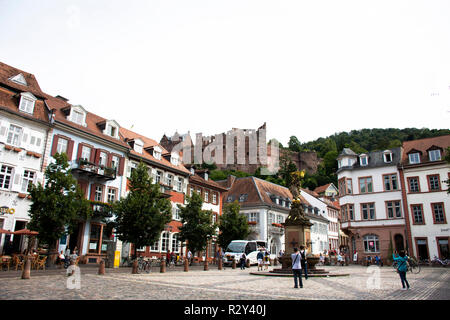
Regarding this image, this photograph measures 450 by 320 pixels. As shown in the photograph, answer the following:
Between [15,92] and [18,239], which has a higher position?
[15,92]

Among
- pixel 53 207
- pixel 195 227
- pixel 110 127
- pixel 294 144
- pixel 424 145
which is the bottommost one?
pixel 195 227

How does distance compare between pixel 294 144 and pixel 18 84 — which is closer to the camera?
pixel 18 84

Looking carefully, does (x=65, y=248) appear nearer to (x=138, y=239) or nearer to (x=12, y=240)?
(x=12, y=240)

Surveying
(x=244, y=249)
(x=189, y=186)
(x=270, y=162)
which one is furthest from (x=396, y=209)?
(x=270, y=162)

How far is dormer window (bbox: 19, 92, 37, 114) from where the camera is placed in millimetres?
26453

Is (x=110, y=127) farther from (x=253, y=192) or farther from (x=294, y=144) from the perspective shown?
(x=294, y=144)

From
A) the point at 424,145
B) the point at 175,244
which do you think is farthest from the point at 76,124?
the point at 424,145

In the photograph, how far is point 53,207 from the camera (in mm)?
21453

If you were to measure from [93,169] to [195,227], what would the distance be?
1009 centimetres

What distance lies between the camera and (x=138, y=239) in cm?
2511

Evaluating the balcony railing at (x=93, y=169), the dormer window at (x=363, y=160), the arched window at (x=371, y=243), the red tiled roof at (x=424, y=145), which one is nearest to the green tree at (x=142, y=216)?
Result: the balcony railing at (x=93, y=169)

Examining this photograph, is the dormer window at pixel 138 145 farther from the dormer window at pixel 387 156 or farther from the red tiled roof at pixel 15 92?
the dormer window at pixel 387 156

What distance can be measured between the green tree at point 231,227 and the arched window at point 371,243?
15.2 meters

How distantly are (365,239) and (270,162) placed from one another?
81079 millimetres
